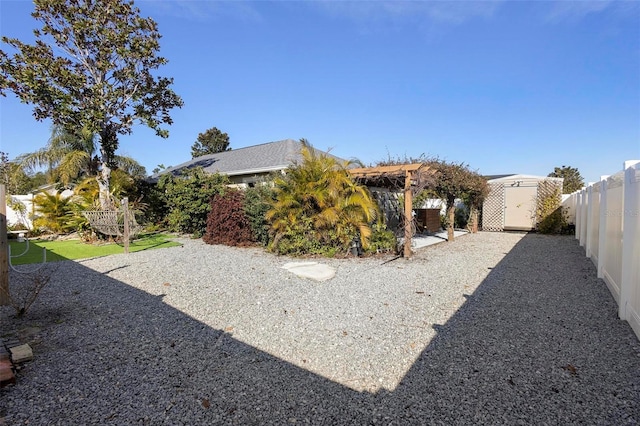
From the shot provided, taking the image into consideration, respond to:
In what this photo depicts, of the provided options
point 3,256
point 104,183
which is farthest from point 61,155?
point 3,256

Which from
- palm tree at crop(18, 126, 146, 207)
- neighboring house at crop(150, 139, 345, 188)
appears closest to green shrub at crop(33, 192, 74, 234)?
palm tree at crop(18, 126, 146, 207)

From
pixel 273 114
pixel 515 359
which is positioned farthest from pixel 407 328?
pixel 273 114

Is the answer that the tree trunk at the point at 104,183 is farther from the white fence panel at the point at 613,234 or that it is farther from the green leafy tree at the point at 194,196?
the white fence panel at the point at 613,234

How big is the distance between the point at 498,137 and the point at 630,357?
15.6 meters

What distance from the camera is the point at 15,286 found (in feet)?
20.6

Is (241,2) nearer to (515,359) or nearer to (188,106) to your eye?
(188,106)

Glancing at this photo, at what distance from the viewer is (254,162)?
580 inches

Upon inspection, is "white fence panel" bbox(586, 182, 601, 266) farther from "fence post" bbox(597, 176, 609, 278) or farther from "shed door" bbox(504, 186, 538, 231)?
"shed door" bbox(504, 186, 538, 231)

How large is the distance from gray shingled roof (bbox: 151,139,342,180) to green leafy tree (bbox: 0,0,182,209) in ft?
11.8

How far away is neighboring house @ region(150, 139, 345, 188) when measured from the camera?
42.8ft

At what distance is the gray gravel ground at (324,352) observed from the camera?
2533mm

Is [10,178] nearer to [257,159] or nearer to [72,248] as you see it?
[72,248]

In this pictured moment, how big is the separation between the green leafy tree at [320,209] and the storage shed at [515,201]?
37.1 ft

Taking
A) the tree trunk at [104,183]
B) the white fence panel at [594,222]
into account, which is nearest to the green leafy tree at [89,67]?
the tree trunk at [104,183]
